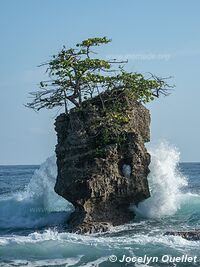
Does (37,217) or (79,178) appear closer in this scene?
(79,178)

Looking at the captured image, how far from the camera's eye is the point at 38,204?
27.3m

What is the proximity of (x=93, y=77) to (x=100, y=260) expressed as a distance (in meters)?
9.26

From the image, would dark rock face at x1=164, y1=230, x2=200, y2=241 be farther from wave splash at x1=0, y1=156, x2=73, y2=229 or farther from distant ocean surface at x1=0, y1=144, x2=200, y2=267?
wave splash at x1=0, y1=156, x2=73, y2=229

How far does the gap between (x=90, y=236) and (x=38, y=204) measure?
8.49 meters

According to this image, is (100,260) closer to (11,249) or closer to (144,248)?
(144,248)

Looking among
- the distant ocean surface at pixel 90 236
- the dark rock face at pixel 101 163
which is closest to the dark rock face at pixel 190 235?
the distant ocean surface at pixel 90 236

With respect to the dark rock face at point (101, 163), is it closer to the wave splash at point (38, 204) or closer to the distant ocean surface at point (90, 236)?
the distant ocean surface at point (90, 236)

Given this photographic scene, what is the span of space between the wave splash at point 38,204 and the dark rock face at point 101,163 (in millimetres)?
2969

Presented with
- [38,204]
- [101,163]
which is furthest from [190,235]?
[38,204]

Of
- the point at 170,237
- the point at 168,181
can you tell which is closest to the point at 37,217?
the point at 168,181

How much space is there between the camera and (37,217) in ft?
81.7

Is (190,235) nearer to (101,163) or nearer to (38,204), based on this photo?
(101,163)

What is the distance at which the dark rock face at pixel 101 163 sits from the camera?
70.3ft

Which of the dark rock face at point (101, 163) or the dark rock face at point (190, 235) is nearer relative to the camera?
the dark rock face at point (190, 235)
